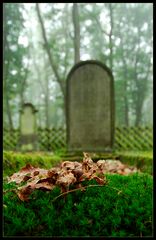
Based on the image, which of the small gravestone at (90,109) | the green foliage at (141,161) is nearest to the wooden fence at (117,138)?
the small gravestone at (90,109)

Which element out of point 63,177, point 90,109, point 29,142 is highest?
point 90,109

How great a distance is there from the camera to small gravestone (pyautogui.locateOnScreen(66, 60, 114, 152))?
9719 millimetres

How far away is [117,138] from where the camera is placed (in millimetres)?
17578

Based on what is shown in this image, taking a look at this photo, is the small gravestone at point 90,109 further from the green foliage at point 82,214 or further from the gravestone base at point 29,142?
the green foliage at point 82,214

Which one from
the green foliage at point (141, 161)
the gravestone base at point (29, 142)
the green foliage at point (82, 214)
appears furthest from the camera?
the gravestone base at point (29, 142)

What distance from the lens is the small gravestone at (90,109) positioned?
9.72m

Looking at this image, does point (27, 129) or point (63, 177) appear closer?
point (63, 177)

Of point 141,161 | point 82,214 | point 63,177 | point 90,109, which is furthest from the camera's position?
point 90,109

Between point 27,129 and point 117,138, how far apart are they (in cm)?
519

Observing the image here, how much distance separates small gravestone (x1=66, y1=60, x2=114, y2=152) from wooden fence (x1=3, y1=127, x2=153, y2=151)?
769cm

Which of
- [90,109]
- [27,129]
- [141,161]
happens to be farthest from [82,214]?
[27,129]

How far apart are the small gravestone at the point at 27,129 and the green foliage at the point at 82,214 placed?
12.7 meters

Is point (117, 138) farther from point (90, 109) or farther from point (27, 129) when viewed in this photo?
point (90, 109)

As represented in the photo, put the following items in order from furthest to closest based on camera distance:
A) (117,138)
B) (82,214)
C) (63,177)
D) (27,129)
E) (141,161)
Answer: (117,138) → (27,129) → (141,161) → (63,177) → (82,214)
